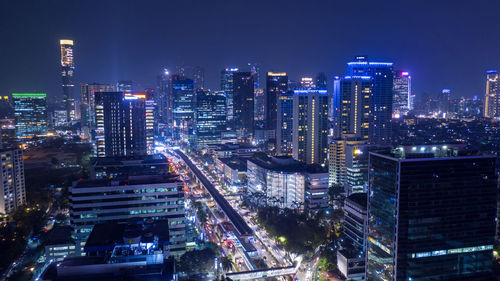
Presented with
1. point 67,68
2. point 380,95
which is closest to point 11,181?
point 380,95

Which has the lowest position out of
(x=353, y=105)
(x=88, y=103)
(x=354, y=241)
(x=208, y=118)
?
(x=354, y=241)

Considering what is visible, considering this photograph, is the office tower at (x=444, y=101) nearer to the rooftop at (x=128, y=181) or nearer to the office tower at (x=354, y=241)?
the office tower at (x=354, y=241)

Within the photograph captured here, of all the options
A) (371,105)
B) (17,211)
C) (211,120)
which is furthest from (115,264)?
(211,120)

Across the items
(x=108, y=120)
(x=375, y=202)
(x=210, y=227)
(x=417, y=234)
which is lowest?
(x=210, y=227)

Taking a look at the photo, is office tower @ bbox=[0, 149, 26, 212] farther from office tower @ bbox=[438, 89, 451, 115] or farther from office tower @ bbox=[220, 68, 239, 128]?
office tower @ bbox=[438, 89, 451, 115]

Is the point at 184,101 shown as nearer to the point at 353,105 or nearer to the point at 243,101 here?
the point at 243,101

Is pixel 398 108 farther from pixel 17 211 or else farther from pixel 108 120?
pixel 17 211

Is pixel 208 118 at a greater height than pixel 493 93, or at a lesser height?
lesser
